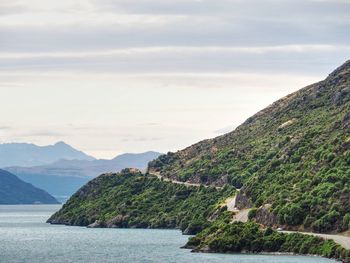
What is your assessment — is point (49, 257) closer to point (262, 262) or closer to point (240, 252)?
point (240, 252)

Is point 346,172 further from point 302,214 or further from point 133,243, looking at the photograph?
point 133,243

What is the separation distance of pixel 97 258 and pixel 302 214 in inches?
1450

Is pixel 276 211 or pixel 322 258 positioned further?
pixel 276 211

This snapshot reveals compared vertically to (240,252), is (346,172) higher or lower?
higher

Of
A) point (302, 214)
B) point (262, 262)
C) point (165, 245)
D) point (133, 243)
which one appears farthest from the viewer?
point (133, 243)

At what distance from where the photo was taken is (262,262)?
139 meters

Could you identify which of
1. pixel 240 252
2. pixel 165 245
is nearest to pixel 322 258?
pixel 240 252

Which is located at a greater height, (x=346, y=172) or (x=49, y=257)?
(x=346, y=172)

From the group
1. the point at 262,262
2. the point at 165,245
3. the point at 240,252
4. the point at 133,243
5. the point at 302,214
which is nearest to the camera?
the point at 262,262

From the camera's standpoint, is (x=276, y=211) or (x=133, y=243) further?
(x=133, y=243)

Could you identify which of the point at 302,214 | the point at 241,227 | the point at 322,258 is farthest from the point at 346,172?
the point at 322,258

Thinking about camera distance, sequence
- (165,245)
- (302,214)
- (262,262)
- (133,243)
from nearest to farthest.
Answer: (262,262)
(302,214)
(165,245)
(133,243)

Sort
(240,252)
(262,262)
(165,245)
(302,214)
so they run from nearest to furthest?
(262,262)
(240,252)
(302,214)
(165,245)

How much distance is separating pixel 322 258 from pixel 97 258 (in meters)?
39.8
